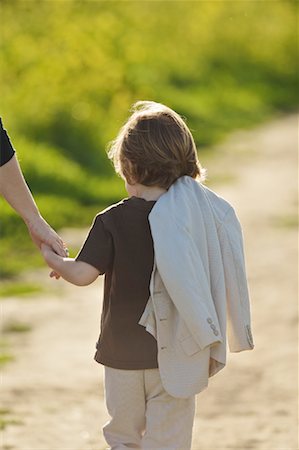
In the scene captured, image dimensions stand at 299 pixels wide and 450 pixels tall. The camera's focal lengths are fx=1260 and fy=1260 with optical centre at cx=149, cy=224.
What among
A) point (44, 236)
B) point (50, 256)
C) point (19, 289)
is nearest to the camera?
point (50, 256)

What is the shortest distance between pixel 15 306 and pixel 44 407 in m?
1.80

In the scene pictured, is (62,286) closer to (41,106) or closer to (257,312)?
(257,312)

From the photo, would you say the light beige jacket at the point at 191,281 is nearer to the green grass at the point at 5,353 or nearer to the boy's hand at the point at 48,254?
the boy's hand at the point at 48,254

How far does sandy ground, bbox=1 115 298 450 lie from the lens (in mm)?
4852

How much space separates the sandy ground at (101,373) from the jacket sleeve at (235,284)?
4.51 ft

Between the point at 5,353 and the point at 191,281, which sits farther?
the point at 5,353

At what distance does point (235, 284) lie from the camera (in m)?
3.35

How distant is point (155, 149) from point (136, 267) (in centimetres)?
31

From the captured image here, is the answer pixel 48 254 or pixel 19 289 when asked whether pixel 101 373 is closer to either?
pixel 19 289

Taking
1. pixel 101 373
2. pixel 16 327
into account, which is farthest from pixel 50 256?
pixel 16 327

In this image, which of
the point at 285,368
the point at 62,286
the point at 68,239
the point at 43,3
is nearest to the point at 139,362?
the point at 285,368

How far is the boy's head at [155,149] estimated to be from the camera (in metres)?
3.26

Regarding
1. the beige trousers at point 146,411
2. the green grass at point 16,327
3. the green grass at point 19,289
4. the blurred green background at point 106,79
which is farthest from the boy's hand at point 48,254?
the blurred green background at point 106,79

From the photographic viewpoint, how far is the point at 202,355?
10.8 ft
